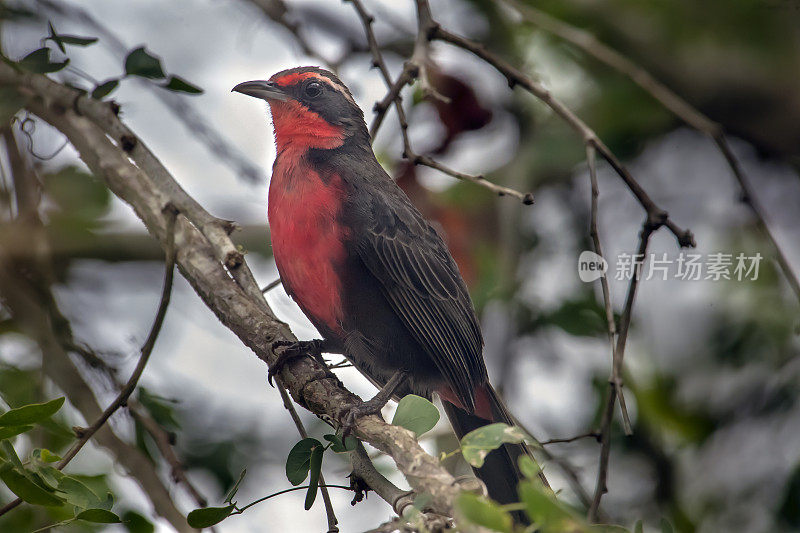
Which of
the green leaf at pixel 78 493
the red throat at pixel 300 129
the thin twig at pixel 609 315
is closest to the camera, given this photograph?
the green leaf at pixel 78 493

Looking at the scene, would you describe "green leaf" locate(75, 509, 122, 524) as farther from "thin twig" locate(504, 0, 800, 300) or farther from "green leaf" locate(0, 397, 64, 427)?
"thin twig" locate(504, 0, 800, 300)

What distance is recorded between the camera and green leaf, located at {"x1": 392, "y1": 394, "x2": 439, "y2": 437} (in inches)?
86.3

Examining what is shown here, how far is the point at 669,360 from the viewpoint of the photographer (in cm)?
505

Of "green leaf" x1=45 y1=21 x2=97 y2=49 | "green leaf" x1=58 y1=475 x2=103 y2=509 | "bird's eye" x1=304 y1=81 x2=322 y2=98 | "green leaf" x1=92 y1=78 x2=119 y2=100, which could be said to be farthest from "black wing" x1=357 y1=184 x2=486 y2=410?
"green leaf" x1=58 y1=475 x2=103 y2=509

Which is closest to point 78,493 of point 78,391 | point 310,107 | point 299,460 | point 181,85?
point 299,460

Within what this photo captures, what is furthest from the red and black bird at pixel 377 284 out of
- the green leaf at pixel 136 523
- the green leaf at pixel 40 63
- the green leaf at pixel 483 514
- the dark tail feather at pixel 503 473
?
the green leaf at pixel 483 514

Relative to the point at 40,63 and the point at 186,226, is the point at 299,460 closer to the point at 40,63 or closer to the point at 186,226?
the point at 186,226

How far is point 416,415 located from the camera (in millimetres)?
2225

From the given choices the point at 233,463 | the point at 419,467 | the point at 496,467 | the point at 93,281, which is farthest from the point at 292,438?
the point at 419,467

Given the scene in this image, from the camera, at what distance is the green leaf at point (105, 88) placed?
3.01 m

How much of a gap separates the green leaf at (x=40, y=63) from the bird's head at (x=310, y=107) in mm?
991

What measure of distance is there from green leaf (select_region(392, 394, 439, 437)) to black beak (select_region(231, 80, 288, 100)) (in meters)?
1.98

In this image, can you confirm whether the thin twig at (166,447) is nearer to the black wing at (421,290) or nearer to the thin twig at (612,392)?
the black wing at (421,290)

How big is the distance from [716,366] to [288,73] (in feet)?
9.82
